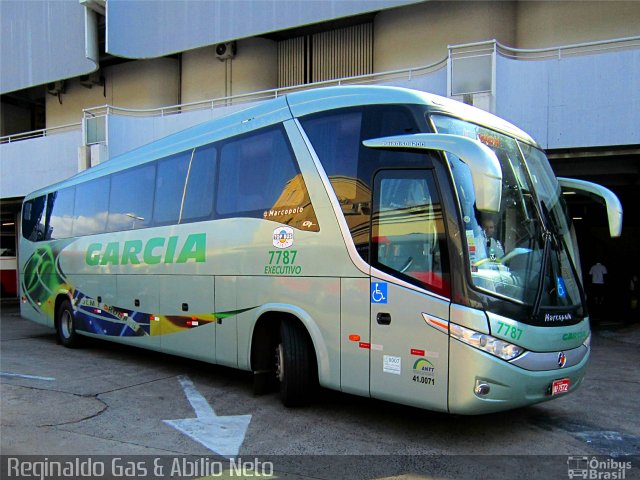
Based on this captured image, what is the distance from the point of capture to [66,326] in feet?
38.5

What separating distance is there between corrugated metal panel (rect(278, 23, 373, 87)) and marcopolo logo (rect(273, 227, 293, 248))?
11.0 meters

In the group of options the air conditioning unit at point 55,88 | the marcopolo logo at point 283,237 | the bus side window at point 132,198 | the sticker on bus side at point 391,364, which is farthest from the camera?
the air conditioning unit at point 55,88

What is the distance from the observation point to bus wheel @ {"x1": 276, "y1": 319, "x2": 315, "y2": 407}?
6.15 metres

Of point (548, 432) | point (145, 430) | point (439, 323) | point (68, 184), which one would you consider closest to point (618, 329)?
point (548, 432)

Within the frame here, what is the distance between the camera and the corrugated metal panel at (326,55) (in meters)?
16.1

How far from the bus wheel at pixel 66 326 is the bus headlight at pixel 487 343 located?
30.7ft

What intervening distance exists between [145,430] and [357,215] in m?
3.26

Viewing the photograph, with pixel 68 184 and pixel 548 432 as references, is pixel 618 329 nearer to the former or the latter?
pixel 548 432

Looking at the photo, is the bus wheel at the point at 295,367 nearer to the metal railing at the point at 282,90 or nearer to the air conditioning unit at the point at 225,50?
the metal railing at the point at 282,90

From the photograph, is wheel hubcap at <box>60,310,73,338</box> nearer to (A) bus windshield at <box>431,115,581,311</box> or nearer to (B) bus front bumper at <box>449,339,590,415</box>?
(B) bus front bumper at <box>449,339,590,415</box>

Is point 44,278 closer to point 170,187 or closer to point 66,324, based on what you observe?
point 66,324

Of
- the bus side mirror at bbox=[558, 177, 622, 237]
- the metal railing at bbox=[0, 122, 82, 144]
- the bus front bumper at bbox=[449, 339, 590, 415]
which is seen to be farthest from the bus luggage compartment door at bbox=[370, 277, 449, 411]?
the metal railing at bbox=[0, 122, 82, 144]

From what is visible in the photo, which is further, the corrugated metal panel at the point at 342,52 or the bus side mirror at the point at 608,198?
the corrugated metal panel at the point at 342,52

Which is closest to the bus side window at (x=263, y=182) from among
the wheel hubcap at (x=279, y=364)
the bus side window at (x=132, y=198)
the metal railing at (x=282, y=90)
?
the wheel hubcap at (x=279, y=364)
